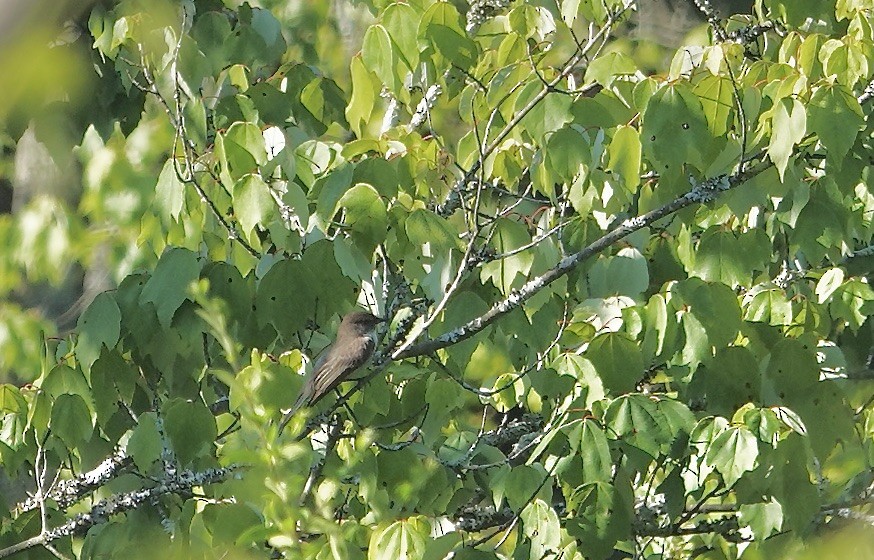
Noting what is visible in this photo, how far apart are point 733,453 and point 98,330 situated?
1.68 m

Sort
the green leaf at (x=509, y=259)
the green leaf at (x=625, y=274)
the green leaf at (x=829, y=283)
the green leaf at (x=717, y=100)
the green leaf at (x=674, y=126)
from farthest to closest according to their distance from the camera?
the green leaf at (x=829, y=283), the green leaf at (x=625, y=274), the green leaf at (x=509, y=259), the green leaf at (x=717, y=100), the green leaf at (x=674, y=126)

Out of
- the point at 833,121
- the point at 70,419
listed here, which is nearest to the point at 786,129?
the point at 833,121

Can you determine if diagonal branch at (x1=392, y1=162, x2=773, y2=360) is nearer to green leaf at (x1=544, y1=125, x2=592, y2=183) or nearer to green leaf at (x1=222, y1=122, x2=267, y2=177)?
green leaf at (x1=544, y1=125, x2=592, y2=183)

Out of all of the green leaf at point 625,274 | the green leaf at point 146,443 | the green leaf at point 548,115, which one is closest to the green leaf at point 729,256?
the green leaf at point 625,274

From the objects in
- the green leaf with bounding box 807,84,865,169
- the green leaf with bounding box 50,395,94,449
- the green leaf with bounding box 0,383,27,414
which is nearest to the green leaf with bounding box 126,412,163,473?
the green leaf with bounding box 50,395,94,449

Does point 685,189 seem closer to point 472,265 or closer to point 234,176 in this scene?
point 472,265

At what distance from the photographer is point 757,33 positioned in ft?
14.3

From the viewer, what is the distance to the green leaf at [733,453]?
2.93m

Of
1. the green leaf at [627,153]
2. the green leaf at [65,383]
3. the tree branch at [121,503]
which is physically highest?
the green leaf at [627,153]

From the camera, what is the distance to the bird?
3.34m

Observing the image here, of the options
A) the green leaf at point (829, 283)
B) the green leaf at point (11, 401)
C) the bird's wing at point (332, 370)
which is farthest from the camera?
the green leaf at point (829, 283)

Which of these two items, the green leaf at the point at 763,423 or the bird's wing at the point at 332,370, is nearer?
the green leaf at the point at 763,423

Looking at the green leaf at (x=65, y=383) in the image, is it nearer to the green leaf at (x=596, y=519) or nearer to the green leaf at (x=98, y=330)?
the green leaf at (x=98, y=330)

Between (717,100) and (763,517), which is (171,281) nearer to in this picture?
(717,100)
